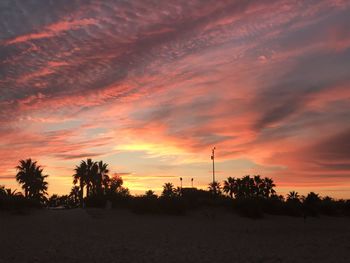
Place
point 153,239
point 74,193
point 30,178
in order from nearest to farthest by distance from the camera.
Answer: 1. point 153,239
2. point 30,178
3. point 74,193

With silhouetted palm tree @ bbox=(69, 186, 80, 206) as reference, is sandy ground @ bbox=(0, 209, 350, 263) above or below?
below

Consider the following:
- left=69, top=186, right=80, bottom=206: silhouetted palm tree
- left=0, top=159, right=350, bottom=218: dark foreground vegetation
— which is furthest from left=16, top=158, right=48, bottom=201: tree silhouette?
left=69, top=186, right=80, bottom=206: silhouetted palm tree

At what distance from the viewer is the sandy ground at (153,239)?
20.4 metres

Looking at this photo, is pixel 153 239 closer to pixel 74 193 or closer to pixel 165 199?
pixel 165 199

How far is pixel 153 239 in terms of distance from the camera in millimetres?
27062

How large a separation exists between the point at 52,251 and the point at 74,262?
3.11m

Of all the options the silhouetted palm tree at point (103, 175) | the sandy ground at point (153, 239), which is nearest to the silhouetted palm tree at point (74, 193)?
the silhouetted palm tree at point (103, 175)

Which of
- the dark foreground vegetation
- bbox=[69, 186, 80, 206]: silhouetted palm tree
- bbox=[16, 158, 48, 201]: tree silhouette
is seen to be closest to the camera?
the dark foreground vegetation

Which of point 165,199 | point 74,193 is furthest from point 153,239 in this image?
point 74,193

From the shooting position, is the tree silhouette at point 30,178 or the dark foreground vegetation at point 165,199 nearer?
the dark foreground vegetation at point 165,199

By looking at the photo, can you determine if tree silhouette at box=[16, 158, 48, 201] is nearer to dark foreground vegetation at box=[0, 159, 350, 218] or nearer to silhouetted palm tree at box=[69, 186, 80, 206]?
dark foreground vegetation at box=[0, 159, 350, 218]

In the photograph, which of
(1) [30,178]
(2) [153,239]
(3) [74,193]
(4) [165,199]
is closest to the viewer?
(2) [153,239]

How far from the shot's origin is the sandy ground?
802 inches

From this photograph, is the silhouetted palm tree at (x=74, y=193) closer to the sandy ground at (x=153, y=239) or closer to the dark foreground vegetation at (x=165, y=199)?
the dark foreground vegetation at (x=165, y=199)
